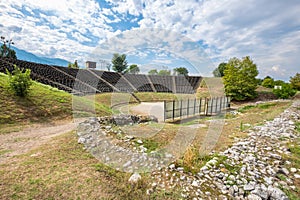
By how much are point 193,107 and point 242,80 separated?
11408 mm

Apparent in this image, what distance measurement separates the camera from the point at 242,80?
19.6m

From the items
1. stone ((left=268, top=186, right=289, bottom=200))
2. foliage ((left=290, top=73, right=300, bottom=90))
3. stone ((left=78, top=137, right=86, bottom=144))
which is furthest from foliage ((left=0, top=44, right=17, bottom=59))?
foliage ((left=290, top=73, right=300, bottom=90))

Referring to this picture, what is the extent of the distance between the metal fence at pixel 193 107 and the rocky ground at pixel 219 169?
5727 mm

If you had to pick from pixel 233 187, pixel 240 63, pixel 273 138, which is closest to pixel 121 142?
pixel 233 187

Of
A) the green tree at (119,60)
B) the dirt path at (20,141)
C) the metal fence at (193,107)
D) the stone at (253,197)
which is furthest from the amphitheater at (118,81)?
the stone at (253,197)

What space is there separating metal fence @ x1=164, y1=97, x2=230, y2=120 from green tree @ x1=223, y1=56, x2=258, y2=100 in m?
5.13

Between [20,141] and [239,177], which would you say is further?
[20,141]

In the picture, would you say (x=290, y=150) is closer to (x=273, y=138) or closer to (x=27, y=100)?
(x=273, y=138)

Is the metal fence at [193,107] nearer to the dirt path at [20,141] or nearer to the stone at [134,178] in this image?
the dirt path at [20,141]

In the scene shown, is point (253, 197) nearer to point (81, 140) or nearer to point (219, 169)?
point (219, 169)

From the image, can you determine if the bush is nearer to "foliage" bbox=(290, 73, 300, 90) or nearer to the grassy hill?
the grassy hill

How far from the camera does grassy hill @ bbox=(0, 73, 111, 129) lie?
6999 mm

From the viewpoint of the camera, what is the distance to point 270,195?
2.85 metres

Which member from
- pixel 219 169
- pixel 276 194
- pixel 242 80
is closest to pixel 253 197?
pixel 276 194
